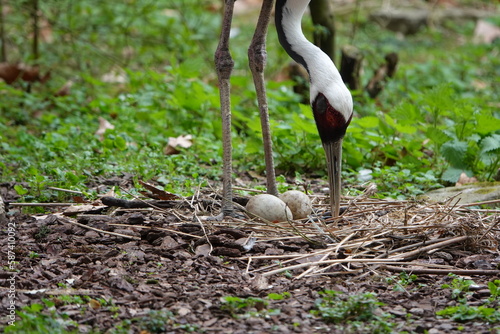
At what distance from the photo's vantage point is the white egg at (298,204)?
5430 millimetres

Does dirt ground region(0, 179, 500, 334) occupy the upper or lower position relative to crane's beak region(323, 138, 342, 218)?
lower

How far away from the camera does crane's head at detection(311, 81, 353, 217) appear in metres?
5.05

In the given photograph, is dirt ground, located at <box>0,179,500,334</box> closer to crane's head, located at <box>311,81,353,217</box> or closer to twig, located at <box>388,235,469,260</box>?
twig, located at <box>388,235,469,260</box>

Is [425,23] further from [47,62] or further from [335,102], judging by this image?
[335,102]

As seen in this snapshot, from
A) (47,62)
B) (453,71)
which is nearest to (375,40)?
(453,71)

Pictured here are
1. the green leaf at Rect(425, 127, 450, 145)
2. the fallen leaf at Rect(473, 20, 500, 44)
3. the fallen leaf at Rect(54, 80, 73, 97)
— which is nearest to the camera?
the green leaf at Rect(425, 127, 450, 145)

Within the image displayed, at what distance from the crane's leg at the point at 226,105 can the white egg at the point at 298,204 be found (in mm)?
462

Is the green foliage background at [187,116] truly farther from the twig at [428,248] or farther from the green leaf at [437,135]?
the twig at [428,248]

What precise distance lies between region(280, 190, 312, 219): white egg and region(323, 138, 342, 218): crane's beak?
0.19 meters

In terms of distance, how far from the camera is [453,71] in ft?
41.0

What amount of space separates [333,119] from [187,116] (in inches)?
139

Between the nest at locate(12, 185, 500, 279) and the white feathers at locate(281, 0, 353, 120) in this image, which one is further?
the white feathers at locate(281, 0, 353, 120)

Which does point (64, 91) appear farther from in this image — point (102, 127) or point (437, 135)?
point (437, 135)

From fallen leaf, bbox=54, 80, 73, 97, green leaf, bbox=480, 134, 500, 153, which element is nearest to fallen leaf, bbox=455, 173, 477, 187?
green leaf, bbox=480, 134, 500, 153
